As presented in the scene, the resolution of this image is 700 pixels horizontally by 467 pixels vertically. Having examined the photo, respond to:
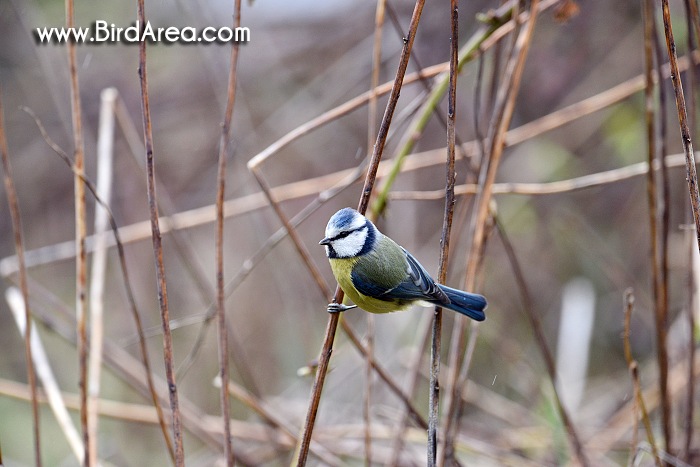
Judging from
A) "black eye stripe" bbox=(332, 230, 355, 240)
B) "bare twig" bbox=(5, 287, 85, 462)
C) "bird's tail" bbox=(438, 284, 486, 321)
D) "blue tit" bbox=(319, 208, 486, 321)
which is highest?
"black eye stripe" bbox=(332, 230, 355, 240)

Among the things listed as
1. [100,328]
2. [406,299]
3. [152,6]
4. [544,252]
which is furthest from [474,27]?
[100,328]

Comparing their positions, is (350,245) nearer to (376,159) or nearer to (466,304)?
(466,304)

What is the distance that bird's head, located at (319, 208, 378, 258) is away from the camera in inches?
63.4

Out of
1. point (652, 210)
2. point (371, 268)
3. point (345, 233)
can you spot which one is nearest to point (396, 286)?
point (371, 268)

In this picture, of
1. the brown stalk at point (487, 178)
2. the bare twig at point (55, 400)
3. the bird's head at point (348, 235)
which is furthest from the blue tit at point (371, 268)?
the bare twig at point (55, 400)

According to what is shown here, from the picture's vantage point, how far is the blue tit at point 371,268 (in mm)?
1643

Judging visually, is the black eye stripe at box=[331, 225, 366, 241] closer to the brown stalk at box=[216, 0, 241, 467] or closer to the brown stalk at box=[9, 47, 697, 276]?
the brown stalk at box=[9, 47, 697, 276]

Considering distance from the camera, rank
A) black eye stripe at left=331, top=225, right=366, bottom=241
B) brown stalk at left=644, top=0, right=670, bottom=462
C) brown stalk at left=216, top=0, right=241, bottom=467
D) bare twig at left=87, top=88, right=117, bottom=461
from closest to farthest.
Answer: brown stalk at left=216, top=0, right=241, bottom=467 < brown stalk at left=644, top=0, right=670, bottom=462 < black eye stripe at left=331, top=225, right=366, bottom=241 < bare twig at left=87, top=88, right=117, bottom=461

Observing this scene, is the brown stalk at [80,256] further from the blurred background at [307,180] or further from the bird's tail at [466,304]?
the blurred background at [307,180]

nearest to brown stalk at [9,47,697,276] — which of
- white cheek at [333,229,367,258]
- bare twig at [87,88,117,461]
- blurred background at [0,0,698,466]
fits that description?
bare twig at [87,88,117,461]

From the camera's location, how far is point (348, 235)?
1.69 metres

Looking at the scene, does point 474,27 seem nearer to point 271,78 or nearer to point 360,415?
point 271,78

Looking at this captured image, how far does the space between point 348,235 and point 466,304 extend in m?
0.35

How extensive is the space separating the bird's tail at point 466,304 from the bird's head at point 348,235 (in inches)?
10.4
